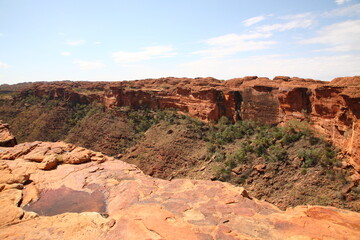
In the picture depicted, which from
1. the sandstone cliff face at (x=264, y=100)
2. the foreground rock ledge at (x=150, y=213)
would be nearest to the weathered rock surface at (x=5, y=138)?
the foreground rock ledge at (x=150, y=213)

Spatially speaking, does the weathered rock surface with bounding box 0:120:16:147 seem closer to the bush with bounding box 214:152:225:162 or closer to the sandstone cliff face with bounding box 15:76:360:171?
the bush with bounding box 214:152:225:162

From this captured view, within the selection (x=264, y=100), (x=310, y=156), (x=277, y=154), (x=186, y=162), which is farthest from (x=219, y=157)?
(x=264, y=100)

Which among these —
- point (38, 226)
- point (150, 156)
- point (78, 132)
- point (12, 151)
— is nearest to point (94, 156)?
point (12, 151)

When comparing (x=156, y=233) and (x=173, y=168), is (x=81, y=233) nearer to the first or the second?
(x=156, y=233)

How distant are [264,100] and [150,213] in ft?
70.0

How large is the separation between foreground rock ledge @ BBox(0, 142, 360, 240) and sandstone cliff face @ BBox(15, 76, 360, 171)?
11.5 metres

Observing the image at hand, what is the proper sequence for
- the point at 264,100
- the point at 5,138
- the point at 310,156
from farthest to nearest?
the point at 264,100
the point at 310,156
the point at 5,138

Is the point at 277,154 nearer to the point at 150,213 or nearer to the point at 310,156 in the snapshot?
the point at 310,156

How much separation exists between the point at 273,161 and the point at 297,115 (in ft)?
18.5

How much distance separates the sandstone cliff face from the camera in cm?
1542

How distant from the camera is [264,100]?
2380 centimetres

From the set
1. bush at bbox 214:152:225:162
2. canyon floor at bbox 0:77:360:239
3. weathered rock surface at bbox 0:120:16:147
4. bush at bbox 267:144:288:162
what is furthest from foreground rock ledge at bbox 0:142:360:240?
bush at bbox 214:152:225:162

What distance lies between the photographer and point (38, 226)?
486 cm

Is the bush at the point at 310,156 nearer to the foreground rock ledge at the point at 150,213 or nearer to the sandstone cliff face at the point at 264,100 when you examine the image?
the sandstone cliff face at the point at 264,100
